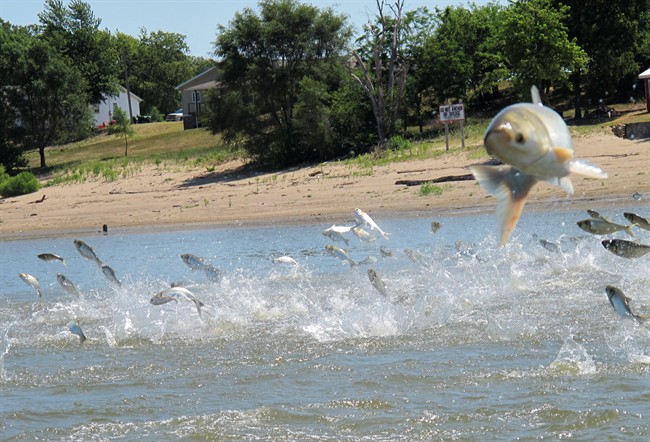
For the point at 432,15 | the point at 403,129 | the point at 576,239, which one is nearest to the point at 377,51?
the point at 403,129

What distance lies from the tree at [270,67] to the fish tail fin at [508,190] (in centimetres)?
3417

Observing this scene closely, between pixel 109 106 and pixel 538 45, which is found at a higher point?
pixel 109 106

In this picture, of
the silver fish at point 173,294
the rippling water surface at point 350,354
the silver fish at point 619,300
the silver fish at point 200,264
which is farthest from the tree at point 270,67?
the silver fish at point 619,300

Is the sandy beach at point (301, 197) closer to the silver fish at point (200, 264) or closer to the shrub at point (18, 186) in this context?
the shrub at point (18, 186)

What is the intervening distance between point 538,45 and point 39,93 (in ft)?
87.1

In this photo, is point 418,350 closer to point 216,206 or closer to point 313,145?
point 216,206

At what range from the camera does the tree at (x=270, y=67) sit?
38125 millimetres

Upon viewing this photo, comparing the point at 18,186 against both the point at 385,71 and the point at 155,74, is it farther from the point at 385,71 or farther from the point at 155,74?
the point at 155,74

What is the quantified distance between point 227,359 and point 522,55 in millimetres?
26918

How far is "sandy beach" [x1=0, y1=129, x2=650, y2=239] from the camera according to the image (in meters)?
22.2

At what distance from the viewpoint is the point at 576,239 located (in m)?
13.2

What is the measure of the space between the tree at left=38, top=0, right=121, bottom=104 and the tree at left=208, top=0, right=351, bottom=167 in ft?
86.2

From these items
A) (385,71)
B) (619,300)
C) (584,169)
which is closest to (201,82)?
(385,71)

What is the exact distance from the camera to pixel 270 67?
38844mm
